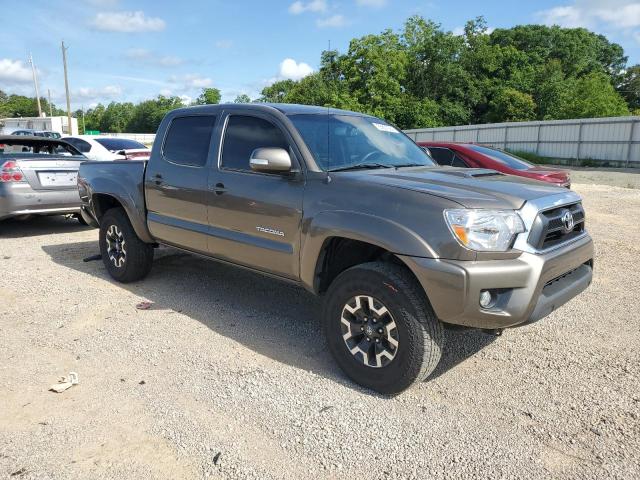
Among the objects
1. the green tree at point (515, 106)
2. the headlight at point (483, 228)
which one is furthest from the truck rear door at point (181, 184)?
the green tree at point (515, 106)

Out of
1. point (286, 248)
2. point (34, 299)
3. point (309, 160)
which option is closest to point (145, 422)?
point (286, 248)

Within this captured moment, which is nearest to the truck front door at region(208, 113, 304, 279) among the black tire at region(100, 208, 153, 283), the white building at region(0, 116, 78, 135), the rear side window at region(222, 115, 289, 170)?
the rear side window at region(222, 115, 289, 170)

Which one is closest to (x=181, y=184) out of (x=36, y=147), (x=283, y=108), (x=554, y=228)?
(x=283, y=108)

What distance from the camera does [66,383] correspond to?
3.56 metres

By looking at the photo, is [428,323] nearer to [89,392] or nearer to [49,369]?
[89,392]

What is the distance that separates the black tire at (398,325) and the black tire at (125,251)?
2.97m

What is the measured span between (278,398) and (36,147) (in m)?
8.49

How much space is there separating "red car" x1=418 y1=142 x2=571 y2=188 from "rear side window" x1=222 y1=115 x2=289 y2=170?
5.38 metres

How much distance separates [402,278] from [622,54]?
85.4 m

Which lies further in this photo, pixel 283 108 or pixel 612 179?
pixel 612 179

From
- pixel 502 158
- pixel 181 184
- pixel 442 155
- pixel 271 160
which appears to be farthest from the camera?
pixel 442 155

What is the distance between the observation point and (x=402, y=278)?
3270 millimetres

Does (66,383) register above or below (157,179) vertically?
below

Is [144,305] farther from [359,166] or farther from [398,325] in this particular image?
[398,325]
